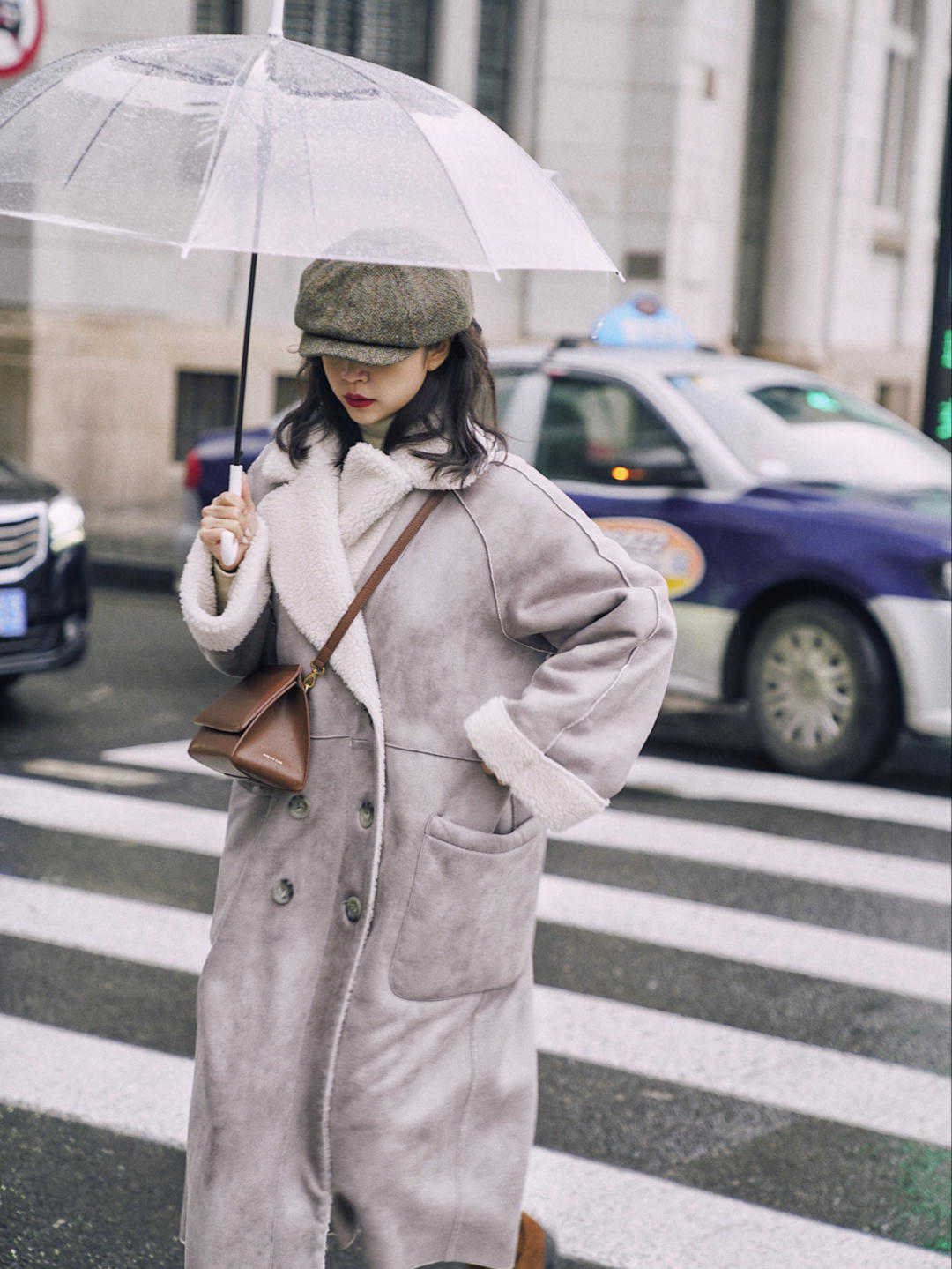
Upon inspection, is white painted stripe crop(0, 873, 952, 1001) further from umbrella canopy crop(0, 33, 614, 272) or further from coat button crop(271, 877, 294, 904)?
umbrella canopy crop(0, 33, 614, 272)

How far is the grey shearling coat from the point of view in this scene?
2.64 m

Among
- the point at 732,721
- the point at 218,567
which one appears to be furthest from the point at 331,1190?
the point at 732,721

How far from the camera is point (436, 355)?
2.66 metres

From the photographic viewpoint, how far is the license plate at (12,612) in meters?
7.75

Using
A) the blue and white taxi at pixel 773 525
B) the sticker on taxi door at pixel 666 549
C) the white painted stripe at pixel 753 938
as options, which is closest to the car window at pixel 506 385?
A: the blue and white taxi at pixel 773 525

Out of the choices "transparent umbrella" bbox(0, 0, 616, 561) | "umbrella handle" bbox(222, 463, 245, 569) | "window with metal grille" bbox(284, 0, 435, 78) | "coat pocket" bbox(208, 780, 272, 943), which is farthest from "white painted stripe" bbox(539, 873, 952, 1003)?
"window with metal grille" bbox(284, 0, 435, 78)

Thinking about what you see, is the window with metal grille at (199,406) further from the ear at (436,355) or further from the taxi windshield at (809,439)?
the ear at (436,355)

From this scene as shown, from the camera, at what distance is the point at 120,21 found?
15.6m

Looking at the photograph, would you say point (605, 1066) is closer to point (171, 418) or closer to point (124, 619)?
point (124, 619)

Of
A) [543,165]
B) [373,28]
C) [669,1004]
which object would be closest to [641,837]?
[669,1004]

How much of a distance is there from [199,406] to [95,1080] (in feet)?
42.5

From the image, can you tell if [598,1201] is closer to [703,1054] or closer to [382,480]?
[703,1054]

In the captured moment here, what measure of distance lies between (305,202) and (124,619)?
8867 mm

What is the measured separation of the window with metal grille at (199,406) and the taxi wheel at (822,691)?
9.92 m
